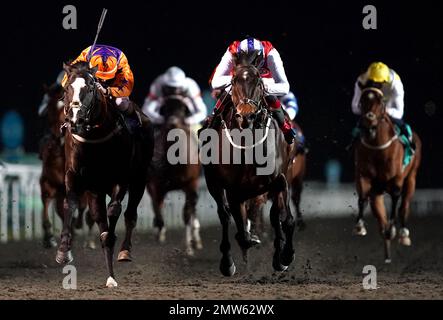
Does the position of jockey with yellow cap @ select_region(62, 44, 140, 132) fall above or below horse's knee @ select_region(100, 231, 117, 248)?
above

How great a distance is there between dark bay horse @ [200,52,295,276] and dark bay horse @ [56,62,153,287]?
671 mm

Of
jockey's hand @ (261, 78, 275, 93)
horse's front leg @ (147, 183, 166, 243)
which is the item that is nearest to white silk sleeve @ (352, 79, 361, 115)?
horse's front leg @ (147, 183, 166, 243)

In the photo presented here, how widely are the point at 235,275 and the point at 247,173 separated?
180 centimetres

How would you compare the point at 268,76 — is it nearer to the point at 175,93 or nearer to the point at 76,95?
the point at 76,95

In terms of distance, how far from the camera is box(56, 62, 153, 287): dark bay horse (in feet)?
22.4

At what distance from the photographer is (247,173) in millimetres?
6949

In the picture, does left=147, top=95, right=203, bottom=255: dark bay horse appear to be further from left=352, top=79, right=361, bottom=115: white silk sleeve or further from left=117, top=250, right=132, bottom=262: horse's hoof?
left=117, top=250, right=132, bottom=262: horse's hoof

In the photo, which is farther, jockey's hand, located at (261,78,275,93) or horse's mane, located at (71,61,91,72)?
jockey's hand, located at (261,78,275,93)

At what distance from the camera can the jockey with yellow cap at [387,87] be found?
984cm

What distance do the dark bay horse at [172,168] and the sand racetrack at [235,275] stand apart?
542 millimetres

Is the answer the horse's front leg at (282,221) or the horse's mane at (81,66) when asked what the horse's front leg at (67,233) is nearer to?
the horse's mane at (81,66)

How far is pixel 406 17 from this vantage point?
63.6ft

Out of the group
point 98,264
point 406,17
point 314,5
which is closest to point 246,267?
point 98,264

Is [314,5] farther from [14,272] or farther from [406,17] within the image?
[14,272]
